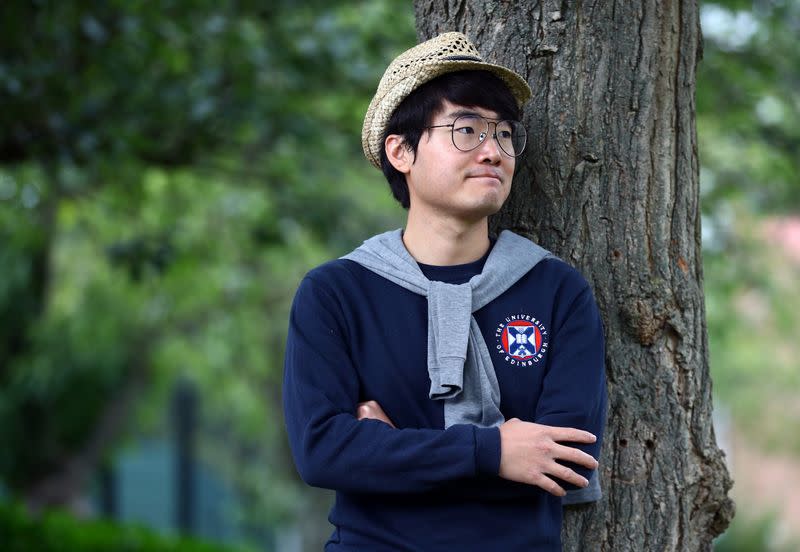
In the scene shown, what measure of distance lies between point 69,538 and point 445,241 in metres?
6.17

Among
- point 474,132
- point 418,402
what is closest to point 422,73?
point 474,132

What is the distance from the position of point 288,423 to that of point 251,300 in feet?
35.4

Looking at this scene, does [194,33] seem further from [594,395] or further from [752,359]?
[752,359]

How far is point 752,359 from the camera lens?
16031 mm

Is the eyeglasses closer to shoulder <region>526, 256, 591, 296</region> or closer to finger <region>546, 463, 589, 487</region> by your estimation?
shoulder <region>526, 256, 591, 296</region>

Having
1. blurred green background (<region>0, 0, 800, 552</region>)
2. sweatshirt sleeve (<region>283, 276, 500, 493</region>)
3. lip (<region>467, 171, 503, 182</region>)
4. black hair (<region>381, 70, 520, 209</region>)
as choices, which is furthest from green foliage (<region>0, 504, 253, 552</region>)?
lip (<region>467, 171, 503, 182</region>)

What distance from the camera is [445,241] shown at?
2740 millimetres

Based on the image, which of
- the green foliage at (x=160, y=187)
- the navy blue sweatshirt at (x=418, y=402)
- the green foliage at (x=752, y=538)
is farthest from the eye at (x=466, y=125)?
the green foliage at (x=752, y=538)

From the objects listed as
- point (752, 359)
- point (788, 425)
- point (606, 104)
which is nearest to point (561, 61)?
point (606, 104)

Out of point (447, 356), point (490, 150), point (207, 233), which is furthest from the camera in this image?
point (207, 233)

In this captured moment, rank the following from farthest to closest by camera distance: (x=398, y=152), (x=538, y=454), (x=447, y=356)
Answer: (x=398, y=152) < (x=447, y=356) < (x=538, y=454)

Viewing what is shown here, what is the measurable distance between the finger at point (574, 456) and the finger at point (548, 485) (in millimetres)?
53

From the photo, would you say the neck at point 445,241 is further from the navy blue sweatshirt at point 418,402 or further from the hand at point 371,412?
the hand at point 371,412

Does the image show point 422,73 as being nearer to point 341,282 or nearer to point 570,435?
point 341,282
